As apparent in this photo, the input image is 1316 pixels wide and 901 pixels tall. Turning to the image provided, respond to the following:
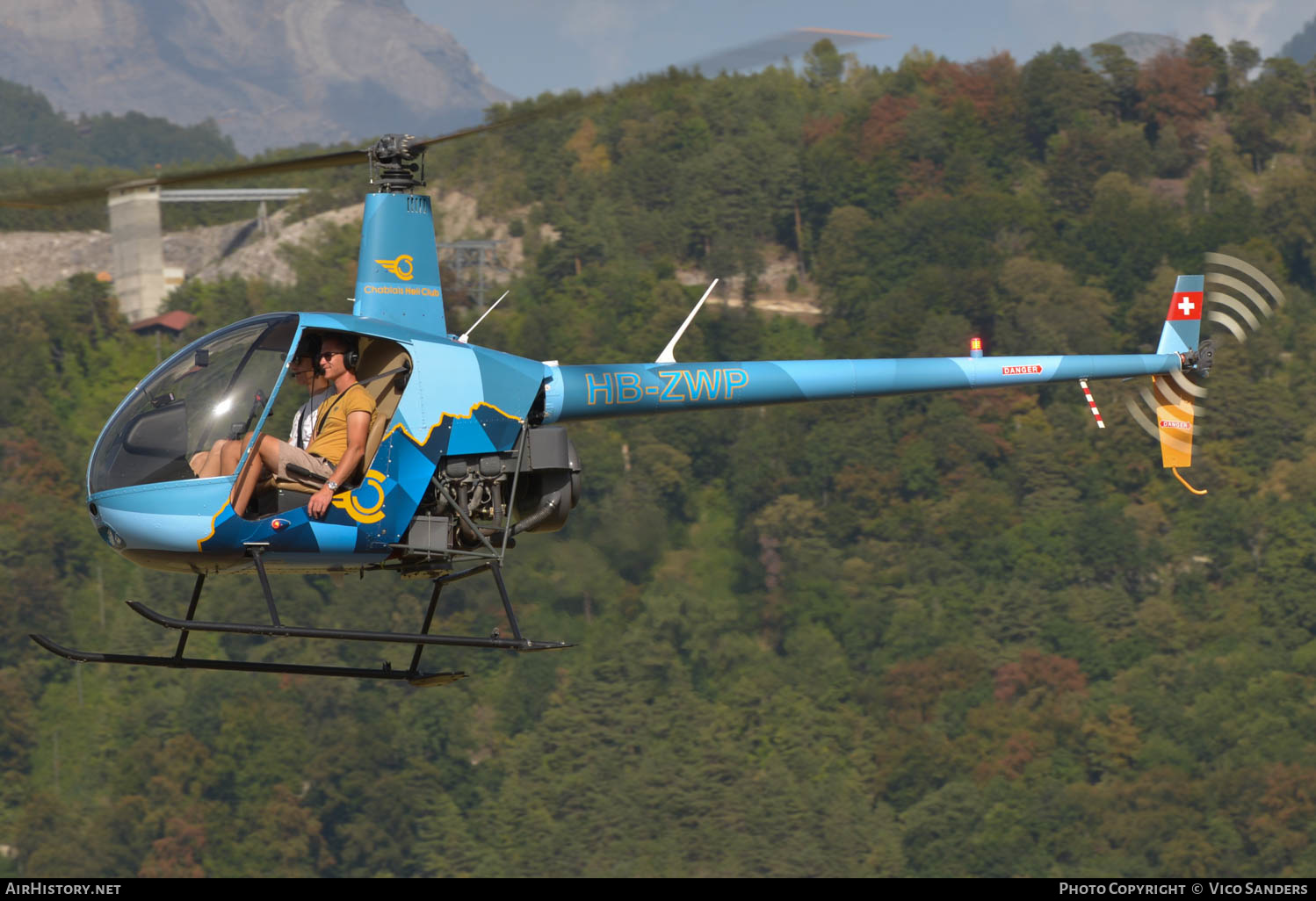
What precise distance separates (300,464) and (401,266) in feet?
6.32

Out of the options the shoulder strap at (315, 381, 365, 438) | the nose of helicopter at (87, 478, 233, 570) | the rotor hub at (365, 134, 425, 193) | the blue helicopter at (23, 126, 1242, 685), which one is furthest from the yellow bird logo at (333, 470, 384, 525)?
the rotor hub at (365, 134, 425, 193)

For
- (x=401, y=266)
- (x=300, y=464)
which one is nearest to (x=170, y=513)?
(x=300, y=464)

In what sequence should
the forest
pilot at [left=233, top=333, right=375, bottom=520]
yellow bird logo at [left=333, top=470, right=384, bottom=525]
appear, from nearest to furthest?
pilot at [left=233, top=333, right=375, bottom=520] → yellow bird logo at [left=333, top=470, right=384, bottom=525] → the forest

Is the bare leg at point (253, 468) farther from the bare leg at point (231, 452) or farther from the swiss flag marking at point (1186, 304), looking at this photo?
the swiss flag marking at point (1186, 304)

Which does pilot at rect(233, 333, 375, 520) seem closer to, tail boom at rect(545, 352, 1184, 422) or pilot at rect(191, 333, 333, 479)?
pilot at rect(191, 333, 333, 479)

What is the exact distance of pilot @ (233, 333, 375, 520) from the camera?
1123 centimetres

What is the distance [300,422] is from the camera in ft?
38.9

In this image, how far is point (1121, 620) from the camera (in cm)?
8700

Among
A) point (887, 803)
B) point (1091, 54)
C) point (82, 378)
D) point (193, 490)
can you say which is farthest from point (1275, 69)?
point (193, 490)

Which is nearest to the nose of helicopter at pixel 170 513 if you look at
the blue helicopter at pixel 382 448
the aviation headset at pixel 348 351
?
the blue helicopter at pixel 382 448

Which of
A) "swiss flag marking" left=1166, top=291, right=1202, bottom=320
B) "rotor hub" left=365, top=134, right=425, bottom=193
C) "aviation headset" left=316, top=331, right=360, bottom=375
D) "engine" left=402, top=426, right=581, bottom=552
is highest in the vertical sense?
"rotor hub" left=365, top=134, right=425, bottom=193

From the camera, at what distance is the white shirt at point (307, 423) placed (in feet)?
38.6

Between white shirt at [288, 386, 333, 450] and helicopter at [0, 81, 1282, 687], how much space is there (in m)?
0.33

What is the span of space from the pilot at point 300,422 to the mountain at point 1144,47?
11541 centimetres
